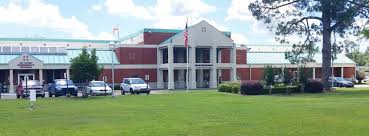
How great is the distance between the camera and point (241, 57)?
6831 centimetres

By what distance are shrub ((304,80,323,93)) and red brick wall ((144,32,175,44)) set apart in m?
23.9

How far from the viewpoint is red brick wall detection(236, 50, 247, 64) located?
6788 cm

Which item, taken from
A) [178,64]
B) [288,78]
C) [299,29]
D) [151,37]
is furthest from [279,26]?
[151,37]

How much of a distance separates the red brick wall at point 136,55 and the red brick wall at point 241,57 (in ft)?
39.9

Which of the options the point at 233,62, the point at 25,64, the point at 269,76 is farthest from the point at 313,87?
the point at 25,64

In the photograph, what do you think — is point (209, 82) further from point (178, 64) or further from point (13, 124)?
point (13, 124)

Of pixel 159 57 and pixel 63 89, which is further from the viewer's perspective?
pixel 159 57

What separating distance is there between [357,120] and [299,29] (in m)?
31.4

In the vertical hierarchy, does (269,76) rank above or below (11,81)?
above

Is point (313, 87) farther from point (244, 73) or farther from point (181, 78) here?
point (244, 73)

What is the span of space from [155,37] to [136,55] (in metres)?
3.49

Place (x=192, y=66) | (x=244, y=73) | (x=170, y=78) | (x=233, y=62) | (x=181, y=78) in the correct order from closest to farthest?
(x=170, y=78) → (x=192, y=66) → (x=233, y=62) → (x=181, y=78) → (x=244, y=73)

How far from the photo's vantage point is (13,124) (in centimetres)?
1631

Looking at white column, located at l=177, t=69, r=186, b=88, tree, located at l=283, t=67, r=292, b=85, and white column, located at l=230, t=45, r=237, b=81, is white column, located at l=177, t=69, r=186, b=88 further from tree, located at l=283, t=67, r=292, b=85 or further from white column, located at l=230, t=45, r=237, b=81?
tree, located at l=283, t=67, r=292, b=85
